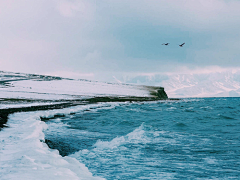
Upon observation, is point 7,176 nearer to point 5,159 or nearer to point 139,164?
point 5,159

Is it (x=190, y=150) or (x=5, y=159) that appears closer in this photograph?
(x=5, y=159)

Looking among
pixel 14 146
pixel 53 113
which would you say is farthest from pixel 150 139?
pixel 53 113

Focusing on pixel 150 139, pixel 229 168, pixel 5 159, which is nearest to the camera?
pixel 5 159

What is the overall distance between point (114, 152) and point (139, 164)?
201 centimetres

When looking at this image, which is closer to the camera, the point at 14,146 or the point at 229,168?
the point at 229,168

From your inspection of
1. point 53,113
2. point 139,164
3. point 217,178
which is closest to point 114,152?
point 139,164

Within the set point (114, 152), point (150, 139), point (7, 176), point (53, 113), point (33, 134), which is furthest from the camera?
point (53, 113)

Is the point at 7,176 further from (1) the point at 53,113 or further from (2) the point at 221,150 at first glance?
(1) the point at 53,113

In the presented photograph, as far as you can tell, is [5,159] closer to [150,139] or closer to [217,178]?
[217,178]

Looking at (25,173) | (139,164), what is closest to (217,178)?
(139,164)

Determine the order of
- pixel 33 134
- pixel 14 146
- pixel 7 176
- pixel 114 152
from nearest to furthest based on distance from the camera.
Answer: pixel 7 176
pixel 14 146
pixel 114 152
pixel 33 134

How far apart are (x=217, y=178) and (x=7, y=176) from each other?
6056 mm

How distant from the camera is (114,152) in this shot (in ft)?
33.9

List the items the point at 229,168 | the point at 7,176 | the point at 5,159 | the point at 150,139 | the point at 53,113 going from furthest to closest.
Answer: the point at 53,113 < the point at 150,139 < the point at 229,168 < the point at 5,159 < the point at 7,176
